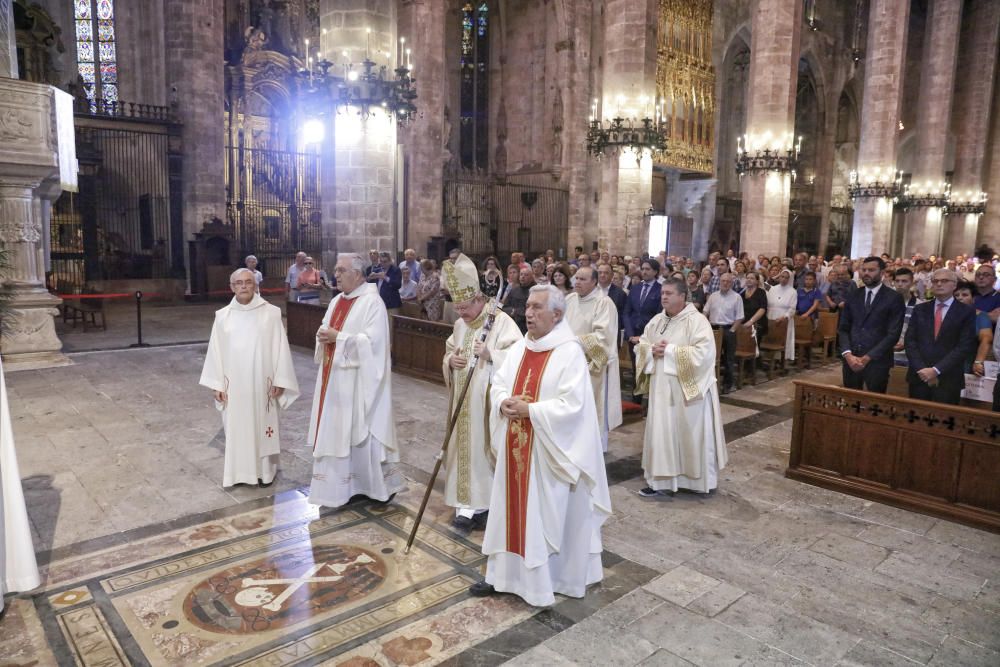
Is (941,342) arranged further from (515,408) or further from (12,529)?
(12,529)

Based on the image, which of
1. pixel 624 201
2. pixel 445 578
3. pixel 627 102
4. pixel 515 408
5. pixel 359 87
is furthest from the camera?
pixel 624 201

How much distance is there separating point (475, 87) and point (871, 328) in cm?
1909

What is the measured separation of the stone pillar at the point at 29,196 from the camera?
30.6 ft

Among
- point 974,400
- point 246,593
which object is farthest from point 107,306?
point 974,400

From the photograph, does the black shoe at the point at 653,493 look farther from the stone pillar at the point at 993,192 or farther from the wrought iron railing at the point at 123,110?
the stone pillar at the point at 993,192

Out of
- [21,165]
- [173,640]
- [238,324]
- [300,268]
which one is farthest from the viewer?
[300,268]

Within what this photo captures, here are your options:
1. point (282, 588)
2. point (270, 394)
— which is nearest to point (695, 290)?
point (270, 394)

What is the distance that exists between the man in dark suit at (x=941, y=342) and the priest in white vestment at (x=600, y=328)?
265cm

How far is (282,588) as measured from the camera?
4.16 m

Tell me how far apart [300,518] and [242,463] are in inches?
34.5

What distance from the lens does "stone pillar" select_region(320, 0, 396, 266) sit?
10914 millimetres

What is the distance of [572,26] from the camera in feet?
68.2

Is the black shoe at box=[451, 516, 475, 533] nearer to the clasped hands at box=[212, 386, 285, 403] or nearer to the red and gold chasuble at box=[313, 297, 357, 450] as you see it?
the red and gold chasuble at box=[313, 297, 357, 450]

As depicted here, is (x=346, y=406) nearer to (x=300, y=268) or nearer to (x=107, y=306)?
(x=300, y=268)
